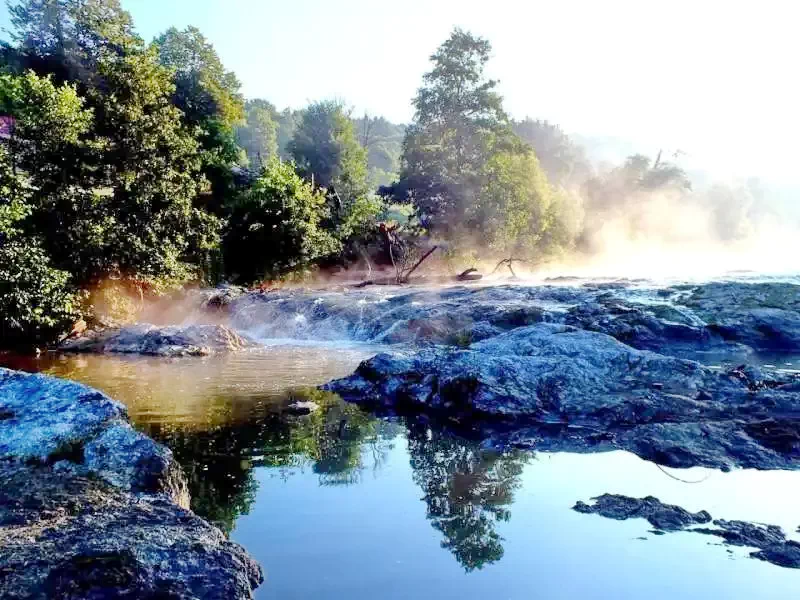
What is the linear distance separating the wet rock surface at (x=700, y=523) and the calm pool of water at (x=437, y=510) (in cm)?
12

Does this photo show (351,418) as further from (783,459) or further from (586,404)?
(783,459)

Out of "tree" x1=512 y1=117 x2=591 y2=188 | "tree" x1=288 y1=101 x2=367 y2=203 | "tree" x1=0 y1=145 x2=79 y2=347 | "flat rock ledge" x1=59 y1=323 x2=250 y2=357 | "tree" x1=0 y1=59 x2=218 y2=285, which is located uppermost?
"tree" x1=512 y1=117 x2=591 y2=188

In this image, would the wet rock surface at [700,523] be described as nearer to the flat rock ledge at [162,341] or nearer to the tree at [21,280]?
the flat rock ledge at [162,341]

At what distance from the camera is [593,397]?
27.8 feet

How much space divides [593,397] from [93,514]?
6.58 metres

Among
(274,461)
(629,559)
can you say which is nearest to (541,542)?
(629,559)

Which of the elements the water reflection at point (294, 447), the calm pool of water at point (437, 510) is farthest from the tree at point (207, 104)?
the calm pool of water at point (437, 510)

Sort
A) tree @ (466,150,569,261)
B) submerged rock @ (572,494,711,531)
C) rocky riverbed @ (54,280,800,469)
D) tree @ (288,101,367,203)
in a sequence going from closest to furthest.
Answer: submerged rock @ (572,494,711,531)
rocky riverbed @ (54,280,800,469)
tree @ (466,150,569,261)
tree @ (288,101,367,203)

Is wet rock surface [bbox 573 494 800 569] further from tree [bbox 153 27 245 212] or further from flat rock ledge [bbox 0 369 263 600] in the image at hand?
tree [bbox 153 27 245 212]

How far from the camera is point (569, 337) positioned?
33.6ft

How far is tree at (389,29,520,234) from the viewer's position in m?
43.2

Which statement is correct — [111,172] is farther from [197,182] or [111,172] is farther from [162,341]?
[162,341]

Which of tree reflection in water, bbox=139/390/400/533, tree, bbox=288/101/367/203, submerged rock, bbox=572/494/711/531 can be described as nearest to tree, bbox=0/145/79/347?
tree reflection in water, bbox=139/390/400/533

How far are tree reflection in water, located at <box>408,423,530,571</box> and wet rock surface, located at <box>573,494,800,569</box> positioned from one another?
2.67ft
